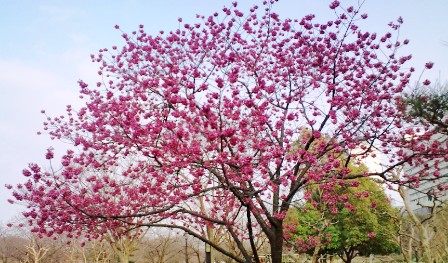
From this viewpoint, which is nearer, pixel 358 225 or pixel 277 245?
pixel 277 245

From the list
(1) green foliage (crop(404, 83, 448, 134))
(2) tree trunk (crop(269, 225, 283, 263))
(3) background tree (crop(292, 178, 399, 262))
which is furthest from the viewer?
(3) background tree (crop(292, 178, 399, 262))

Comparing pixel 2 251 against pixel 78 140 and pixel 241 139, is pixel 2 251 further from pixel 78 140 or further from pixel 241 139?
pixel 241 139

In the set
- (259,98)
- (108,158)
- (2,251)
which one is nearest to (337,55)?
(259,98)

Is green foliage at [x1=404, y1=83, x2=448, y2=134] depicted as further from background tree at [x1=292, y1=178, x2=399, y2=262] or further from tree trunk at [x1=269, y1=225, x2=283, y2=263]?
background tree at [x1=292, y1=178, x2=399, y2=262]

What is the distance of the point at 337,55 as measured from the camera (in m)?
8.52

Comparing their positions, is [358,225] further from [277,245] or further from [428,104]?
[428,104]

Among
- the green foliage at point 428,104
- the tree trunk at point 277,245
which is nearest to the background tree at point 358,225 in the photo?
the tree trunk at point 277,245

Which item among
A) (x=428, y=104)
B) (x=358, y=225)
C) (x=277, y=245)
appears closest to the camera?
(x=428, y=104)

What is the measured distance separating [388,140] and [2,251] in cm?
4097

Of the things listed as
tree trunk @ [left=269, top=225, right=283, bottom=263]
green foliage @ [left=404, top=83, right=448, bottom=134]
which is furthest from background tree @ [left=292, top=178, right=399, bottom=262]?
green foliage @ [left=404, top=83, right=448, bottom=134]

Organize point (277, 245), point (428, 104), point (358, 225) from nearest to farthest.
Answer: point (428, 104), point (277, 245), point (358, 225)

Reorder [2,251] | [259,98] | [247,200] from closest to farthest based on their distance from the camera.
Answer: [247,200] < [259,98] < [2,251]

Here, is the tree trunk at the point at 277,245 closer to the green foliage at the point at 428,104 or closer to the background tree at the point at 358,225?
the green foliage at the point at 428,104

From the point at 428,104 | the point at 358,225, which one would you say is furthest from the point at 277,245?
the point at 358,225
